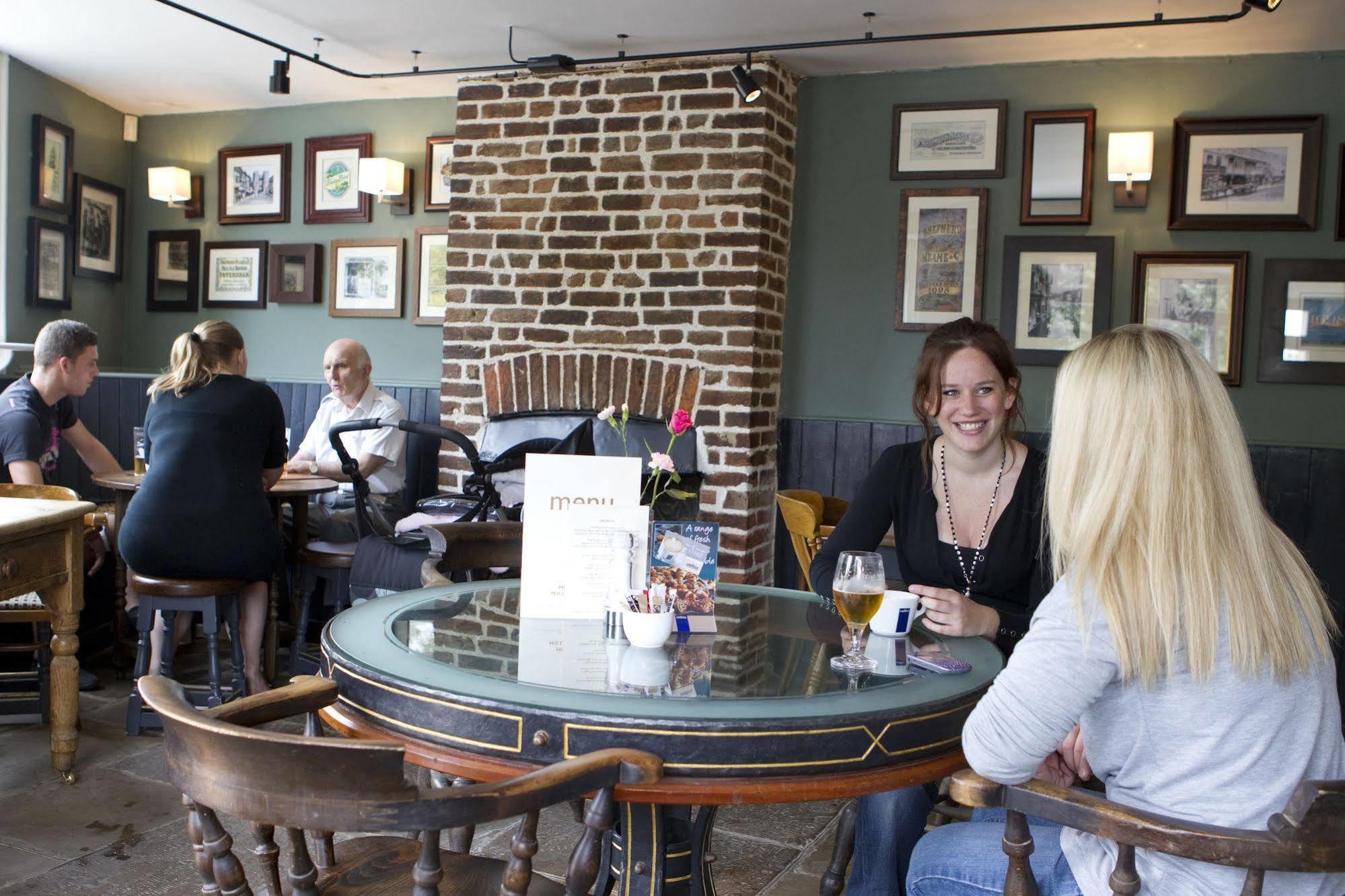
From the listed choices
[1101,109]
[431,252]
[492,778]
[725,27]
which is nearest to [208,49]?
[431,252]

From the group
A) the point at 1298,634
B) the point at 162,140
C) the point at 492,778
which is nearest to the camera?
the point at 1298,634

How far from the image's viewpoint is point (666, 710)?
1416 millimetres

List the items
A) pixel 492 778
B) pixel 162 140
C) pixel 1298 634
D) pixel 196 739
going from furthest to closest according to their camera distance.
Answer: pixel 162 140
pixel 492 778
pixel 1298 634
pixel 196 739

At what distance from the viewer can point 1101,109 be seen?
4.67 meters

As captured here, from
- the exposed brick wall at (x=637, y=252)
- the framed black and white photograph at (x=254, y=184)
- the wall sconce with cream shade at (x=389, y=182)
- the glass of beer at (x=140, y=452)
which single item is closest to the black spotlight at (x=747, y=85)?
the exposed brick wall at (x=637, y=252)

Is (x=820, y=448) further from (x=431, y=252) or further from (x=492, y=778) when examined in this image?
(x=492, y=778)

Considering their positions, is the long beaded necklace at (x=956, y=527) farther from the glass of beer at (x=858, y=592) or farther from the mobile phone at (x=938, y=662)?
the glass of beer at (x=858, y=592)

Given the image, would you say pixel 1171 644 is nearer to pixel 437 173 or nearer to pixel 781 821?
pixel 781 821

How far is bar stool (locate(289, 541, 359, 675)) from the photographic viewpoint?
14.0 feet

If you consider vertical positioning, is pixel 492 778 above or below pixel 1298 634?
below

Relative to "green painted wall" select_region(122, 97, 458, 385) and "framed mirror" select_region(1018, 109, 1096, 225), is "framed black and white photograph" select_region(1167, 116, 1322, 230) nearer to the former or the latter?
"framed mirror" select_region(1018, 109, 1096, 225)

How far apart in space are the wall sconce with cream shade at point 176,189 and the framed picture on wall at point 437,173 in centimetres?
149

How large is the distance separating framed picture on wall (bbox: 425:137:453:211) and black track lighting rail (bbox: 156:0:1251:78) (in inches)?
19.4

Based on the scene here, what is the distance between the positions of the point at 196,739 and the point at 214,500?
2.49 meters
